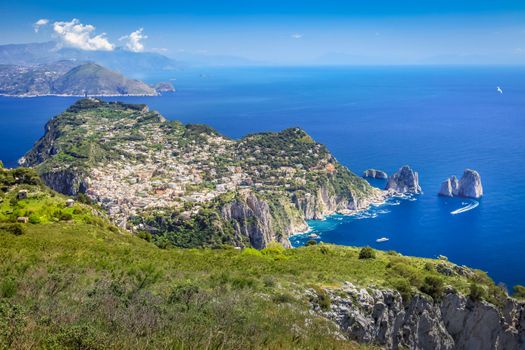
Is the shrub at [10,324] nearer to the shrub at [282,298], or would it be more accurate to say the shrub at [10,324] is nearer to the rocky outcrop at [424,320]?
the shrub at [282,298]

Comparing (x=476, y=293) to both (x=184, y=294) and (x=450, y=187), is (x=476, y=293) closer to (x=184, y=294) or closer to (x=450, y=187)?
(x=184, y=294)

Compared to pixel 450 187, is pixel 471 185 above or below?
above

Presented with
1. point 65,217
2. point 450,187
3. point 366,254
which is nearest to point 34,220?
point 65,217

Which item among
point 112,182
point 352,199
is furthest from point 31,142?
point 352,199

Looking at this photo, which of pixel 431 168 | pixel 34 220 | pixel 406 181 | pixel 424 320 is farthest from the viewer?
pixel 431 168

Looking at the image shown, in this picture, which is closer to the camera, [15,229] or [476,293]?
[15,229]

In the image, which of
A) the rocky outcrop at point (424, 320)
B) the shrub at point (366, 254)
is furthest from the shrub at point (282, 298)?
the shrub at point (366, 254)

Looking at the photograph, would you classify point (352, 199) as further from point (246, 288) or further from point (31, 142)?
point (31, 142)
